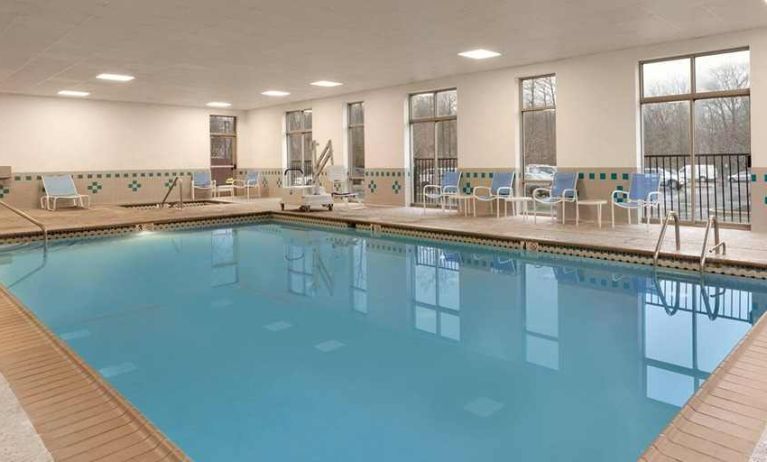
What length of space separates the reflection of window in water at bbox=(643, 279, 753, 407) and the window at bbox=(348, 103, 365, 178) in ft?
26.1

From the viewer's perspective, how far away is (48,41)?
675 centimetres

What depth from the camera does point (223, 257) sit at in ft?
23.1

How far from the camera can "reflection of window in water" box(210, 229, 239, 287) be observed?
19.2 feet

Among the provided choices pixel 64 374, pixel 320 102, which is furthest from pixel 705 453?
pixel 320 102

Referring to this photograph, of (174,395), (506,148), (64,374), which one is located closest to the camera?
(64,374)

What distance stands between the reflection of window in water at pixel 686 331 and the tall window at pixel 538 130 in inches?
157

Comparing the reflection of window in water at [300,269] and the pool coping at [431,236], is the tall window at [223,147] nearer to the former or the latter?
the pool coping at [431,236]

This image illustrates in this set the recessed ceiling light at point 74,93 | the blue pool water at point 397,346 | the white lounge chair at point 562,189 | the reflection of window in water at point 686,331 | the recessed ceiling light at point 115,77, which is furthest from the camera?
the recessed ceiling light at point 74,93

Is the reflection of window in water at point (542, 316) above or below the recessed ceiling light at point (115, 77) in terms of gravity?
below

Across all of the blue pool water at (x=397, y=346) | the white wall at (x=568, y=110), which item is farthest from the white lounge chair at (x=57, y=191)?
the white wall at (x=568, y=110)

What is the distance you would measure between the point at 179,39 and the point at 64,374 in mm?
5125

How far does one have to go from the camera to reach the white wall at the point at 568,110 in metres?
6.86

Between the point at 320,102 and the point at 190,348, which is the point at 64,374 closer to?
the point at 190,348

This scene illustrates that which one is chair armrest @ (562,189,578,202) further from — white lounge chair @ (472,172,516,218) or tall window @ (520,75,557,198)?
white lounge chair @ (472,172,516,218)
